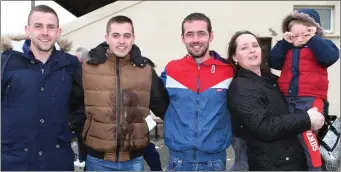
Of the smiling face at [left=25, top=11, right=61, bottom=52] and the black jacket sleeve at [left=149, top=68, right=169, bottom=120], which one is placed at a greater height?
the smiling face at [left=25, top=11, right=61, bottom=52]

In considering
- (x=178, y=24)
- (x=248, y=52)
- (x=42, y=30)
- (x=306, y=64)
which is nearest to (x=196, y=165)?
(x=248, y=52)

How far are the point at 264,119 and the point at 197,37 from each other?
1000 mm

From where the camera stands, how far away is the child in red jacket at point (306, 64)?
293cm

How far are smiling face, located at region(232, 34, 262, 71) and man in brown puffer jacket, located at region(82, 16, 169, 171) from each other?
808 millimetres

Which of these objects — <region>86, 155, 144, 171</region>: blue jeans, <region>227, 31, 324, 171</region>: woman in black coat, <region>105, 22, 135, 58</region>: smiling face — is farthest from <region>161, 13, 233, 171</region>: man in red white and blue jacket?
<region>105, 22, 135, 58</region>: smiling face

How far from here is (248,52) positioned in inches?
122

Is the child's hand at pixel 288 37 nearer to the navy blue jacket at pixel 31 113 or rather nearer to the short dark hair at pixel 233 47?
the short dark hair at pixel 233 47

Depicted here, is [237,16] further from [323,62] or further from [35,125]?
[35,125]

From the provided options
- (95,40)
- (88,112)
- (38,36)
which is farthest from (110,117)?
(95,40)

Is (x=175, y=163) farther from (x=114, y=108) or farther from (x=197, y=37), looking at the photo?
(x=197, y=37)

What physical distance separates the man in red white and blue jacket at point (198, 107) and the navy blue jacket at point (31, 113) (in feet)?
3.02

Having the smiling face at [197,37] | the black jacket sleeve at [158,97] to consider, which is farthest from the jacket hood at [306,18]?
the black jacket sleeve at [158,97]

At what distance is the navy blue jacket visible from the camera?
303 centimetres

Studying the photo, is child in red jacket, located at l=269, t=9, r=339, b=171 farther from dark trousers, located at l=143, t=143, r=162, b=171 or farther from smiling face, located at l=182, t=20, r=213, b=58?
dark trousers, located at l=143, t=143, r=162, b=171
